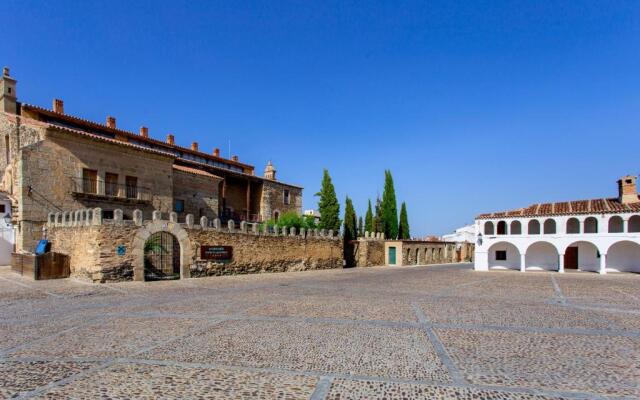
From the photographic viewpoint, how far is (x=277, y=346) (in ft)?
21.1

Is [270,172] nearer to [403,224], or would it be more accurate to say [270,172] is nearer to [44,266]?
[403,224]

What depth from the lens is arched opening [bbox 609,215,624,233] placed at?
25328mm

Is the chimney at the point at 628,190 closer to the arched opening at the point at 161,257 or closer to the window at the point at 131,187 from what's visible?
the arched opening at the point at 161,257

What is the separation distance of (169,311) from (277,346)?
4.33m

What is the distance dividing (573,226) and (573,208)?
135 centimetres

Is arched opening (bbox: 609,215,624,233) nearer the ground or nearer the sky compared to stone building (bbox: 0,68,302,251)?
nearer the ground

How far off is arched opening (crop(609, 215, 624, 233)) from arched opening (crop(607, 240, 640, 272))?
867mm

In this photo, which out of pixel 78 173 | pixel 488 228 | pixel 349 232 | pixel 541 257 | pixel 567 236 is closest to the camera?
pixel 78 173

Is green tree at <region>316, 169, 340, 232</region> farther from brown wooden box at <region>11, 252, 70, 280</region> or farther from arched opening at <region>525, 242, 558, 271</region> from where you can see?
brown wooden box at <region>11, 252, 70, 280</region>

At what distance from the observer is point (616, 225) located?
83.8 feet

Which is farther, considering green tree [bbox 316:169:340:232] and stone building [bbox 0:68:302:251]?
green tree [bbox 316:169:340:232]

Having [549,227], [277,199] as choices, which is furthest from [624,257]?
[277,199]

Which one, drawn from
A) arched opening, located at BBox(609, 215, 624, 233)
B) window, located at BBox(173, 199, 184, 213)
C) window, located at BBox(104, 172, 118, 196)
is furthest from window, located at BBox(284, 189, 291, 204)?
arched opening, located at BBox(609, 215, 624, 233)

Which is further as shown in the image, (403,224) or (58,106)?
(403,224)
